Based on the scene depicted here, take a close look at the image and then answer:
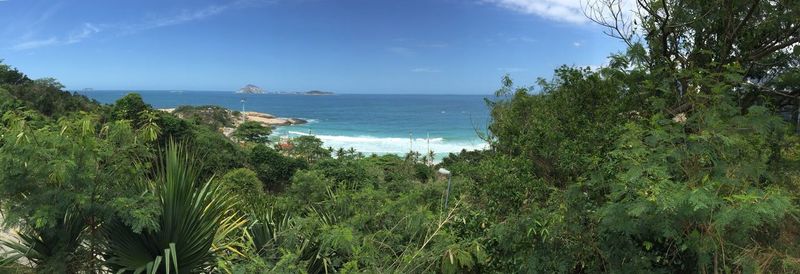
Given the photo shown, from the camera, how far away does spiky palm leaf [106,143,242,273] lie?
2.78m

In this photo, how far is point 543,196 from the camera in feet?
9.84

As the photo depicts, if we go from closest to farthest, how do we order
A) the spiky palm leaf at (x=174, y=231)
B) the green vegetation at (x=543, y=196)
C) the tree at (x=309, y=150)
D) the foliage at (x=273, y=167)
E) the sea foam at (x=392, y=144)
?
the green vegetation at (x=543, y=196), the spiky palm leaf at (x=174, y=231), the foliage at (x=273, y=167), the tree at (x=309, y=150), the sea foam at (x=392, y=144)

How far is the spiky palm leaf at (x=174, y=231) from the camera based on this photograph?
109 inches

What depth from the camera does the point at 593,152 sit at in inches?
113

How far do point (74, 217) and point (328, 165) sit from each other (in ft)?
59.4

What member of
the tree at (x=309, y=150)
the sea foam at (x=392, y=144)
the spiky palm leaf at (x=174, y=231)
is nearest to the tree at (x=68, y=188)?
the spiky palm leaf at (x=174, y=231)

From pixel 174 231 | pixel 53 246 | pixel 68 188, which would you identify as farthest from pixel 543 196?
pixel 53 246

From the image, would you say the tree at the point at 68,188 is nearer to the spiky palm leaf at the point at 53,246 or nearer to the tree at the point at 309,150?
the spiky palm leaf at the point at 53,246

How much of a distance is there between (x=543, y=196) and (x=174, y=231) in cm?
220

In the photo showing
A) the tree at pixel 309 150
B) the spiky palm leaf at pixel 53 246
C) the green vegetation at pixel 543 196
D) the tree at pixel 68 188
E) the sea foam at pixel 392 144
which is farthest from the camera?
the sea foam at pixel 392 144

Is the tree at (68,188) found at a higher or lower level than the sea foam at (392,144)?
higher

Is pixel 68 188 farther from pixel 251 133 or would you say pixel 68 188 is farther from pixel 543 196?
pixel 251 133

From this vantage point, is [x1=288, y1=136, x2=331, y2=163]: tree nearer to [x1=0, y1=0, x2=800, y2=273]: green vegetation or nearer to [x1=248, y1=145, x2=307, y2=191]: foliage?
[x1=248, y1=145, x2=307, y2=191]: foliage

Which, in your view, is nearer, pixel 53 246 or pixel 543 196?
pixel 53 246
